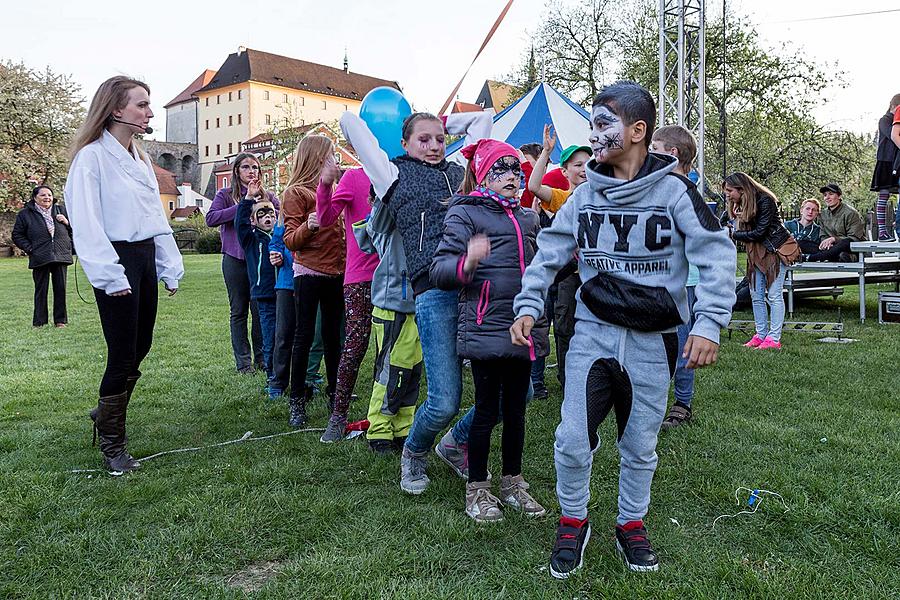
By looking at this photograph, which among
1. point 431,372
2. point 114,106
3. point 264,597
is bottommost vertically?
point 264,597

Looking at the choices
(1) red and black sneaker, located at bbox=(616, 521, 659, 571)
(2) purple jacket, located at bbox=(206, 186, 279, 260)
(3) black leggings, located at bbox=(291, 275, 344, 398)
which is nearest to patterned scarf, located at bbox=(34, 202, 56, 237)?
(2) purple jacket, located at bbox=(206, 186, 279, 260)

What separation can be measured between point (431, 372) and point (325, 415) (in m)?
2.03

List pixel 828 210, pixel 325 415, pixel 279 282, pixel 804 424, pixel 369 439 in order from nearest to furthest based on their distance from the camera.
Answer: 1. pixel 369 439
2. pixel 804 424
3. pixel 325 415
4. pixel 279 282
5. pixel 828 210

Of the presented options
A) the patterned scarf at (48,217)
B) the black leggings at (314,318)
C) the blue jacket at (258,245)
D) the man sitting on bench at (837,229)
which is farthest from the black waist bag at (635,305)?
the patterned scarf at (48,217)

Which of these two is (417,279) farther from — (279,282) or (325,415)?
(279,282)

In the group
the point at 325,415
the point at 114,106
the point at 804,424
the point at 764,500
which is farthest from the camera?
the point at 325,415

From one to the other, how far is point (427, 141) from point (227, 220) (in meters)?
3.77

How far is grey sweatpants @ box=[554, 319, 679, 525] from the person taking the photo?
105 inches

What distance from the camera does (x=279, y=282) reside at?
5.68 metres

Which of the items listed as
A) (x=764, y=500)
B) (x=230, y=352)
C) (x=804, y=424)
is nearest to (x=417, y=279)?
(x=764, y=500)

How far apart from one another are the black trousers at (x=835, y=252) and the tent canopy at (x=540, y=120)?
4.16 meters

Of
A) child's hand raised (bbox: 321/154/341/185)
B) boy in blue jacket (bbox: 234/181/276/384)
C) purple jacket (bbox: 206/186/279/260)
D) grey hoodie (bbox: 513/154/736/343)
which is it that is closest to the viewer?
grey hoodie (bbox: 513/154/736/343)

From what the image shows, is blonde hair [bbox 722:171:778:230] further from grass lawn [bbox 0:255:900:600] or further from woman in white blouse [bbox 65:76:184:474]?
woman in white blouse [bbox 65:76:184:474]

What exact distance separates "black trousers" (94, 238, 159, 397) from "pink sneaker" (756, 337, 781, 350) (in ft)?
20.4
